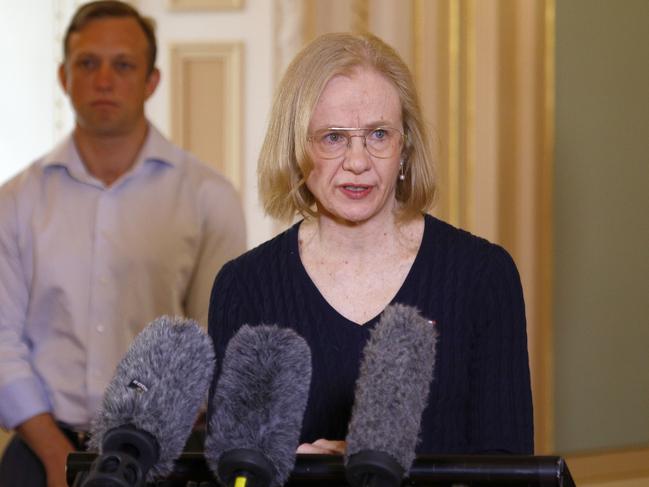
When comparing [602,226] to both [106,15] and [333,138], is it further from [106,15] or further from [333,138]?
[333,138]

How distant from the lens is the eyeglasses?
1.81m

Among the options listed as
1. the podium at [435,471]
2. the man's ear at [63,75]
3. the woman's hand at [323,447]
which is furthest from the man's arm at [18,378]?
the podium at [435,471]

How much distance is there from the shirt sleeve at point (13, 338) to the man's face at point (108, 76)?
11.8 inches

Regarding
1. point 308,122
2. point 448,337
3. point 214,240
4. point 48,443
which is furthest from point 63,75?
point 448,337

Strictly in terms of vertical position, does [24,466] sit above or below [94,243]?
below

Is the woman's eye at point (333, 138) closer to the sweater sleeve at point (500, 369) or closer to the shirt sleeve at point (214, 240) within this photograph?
the sweater sleeve at point (500, 369)

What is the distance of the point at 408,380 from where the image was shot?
114 centimetres

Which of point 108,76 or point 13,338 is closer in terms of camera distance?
point 13,338

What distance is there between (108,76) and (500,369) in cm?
163

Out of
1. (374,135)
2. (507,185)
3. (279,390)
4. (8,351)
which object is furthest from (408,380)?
(507,185)

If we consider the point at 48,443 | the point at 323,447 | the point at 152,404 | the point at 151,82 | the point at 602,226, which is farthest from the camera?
the point at 602,226

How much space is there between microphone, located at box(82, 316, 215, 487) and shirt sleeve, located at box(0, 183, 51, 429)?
1.68 m

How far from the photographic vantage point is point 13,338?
2854 millimetres

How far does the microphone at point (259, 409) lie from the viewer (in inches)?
43.1
